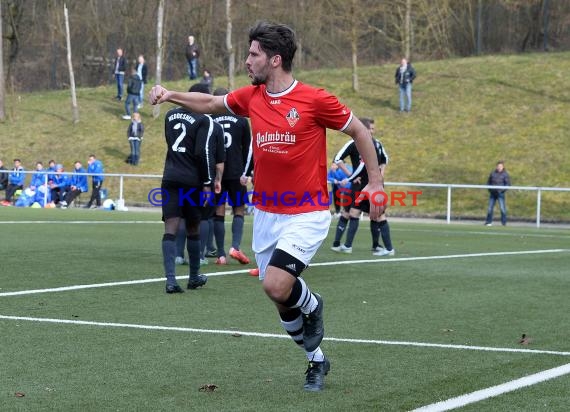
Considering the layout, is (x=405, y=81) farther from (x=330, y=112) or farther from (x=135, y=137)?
(x=330, y=112)

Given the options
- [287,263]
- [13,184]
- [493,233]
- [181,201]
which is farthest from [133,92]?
[287,263]

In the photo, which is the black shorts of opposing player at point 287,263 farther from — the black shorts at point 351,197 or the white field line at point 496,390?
the black shorts at point 351,197

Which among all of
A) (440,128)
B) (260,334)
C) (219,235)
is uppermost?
(260,334)

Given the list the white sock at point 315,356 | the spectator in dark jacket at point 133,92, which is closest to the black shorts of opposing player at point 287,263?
the white sock at point 315,356

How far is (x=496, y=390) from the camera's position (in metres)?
6.15

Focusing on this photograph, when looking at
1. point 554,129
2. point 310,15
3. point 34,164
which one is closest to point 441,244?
point 554,129

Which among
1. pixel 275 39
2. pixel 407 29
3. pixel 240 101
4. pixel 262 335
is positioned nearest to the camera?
pixel 275 39

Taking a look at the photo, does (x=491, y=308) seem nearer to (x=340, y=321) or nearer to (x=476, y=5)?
(x=340, y=321)

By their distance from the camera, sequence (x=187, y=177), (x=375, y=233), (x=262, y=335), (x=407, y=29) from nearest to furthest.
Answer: (x=262, y=335)
(x=187, y=177)
(x=375, y=233)
(x=407, y=29)

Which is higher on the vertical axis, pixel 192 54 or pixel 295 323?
pixel 192 54

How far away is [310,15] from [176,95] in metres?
46.4

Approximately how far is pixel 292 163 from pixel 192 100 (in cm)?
93

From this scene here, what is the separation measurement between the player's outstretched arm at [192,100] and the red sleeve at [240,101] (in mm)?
51

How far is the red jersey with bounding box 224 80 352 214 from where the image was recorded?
658cm
